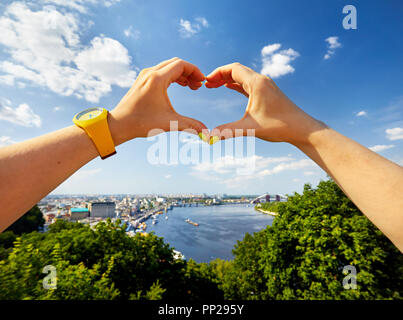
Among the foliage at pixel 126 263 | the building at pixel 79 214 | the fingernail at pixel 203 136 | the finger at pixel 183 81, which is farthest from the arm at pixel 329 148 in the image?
the building at pixel 79 214

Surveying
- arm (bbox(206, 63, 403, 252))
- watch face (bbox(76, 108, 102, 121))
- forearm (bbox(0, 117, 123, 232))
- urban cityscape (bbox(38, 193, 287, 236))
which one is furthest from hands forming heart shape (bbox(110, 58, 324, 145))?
urban cityscape (bbox(38, 193, 287, 236))

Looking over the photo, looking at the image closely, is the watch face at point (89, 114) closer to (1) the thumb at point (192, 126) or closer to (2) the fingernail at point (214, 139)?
(1) the thumb at point (192, 126)

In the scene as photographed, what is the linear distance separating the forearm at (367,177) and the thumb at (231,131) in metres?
0.69

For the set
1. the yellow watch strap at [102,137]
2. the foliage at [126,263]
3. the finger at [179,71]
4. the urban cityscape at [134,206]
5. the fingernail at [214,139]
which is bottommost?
the urban cityscape at [134,206]

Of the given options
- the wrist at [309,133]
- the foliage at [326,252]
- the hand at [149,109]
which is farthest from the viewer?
the foliage at [326,252]

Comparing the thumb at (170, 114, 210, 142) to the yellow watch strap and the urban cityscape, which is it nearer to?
the yellow watch strap

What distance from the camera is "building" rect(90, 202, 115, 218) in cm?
10188

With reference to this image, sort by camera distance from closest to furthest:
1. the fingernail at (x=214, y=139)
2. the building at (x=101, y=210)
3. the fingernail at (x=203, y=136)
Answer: the fingernail at (x=214, y=139), the fingernail at (x=203, y=136), the building at (x=101, y=210)

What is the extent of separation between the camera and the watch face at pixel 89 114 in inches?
64.1

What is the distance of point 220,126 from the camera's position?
208cm

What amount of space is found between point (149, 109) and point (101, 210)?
118 m

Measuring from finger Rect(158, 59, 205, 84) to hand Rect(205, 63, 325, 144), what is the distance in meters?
0.62

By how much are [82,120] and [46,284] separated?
4.98 meters

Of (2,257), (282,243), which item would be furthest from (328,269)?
(2,257)
